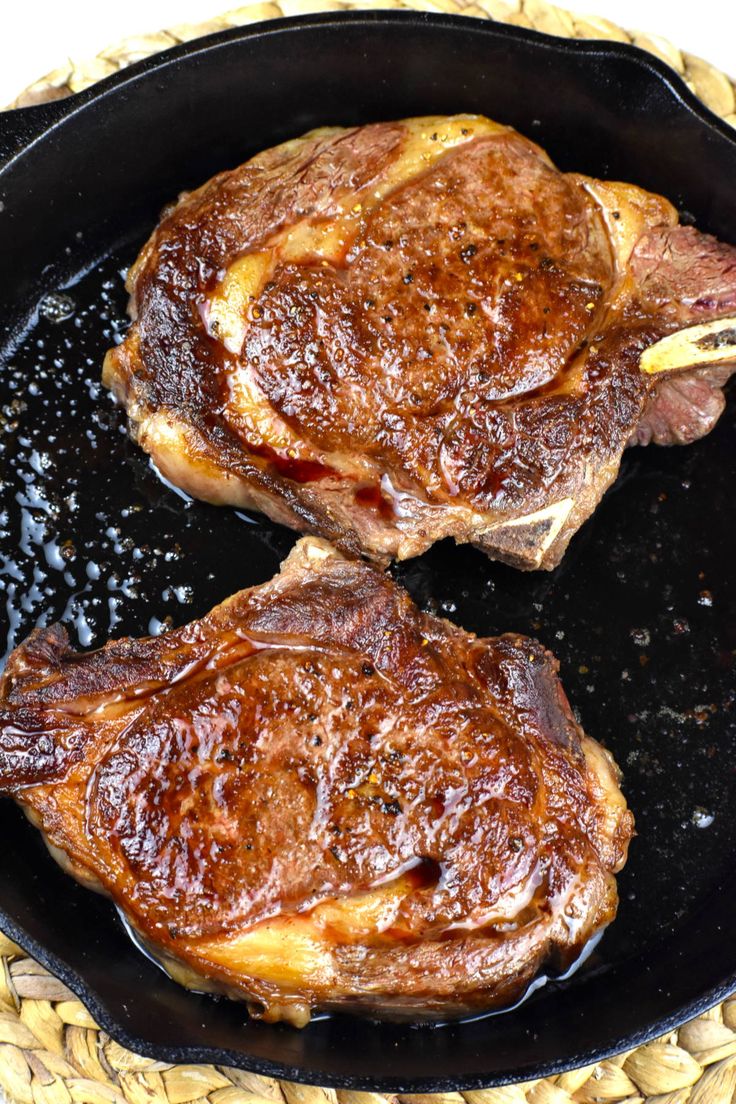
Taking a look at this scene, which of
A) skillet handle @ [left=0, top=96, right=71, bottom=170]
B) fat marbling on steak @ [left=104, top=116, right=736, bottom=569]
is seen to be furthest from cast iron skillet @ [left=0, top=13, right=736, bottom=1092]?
fat marbling on steak @ [left=104, top=116, right=736, bottom=569]

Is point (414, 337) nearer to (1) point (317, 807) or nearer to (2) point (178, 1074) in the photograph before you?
(1) point (317, 807)

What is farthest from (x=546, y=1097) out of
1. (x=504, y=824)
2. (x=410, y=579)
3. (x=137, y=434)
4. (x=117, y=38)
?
(x=117, y=38)

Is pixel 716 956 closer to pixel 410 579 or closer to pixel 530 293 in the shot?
pixel 410 579

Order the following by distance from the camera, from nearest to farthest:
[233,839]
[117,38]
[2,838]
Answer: [233,839], [2,838], [117,38]

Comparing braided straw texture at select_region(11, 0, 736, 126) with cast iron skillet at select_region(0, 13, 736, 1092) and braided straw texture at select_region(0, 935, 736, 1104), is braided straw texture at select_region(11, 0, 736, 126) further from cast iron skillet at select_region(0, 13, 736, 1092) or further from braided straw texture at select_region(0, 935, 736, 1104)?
braided straw texture at select_region(0, 935, 736, 1104)

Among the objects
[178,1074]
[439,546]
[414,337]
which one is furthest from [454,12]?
Result: [178,1074]

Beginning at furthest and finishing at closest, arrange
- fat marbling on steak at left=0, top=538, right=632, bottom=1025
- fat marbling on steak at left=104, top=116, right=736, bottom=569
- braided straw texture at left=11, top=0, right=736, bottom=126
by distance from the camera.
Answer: braided straw texture at left=11, top=0, right=736, bottom=126 < fat marbling on steak at left=104, top=116, right=736, bottom=569 < fat marbling on steak at left=0, top=538, right=632, bottom=1025
